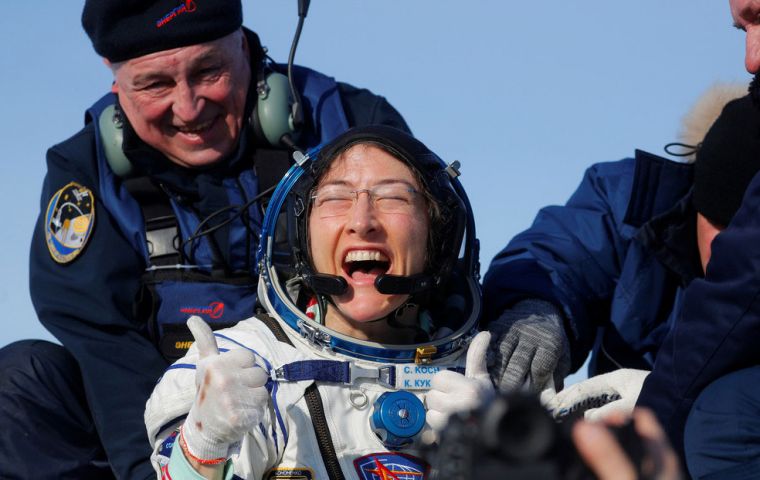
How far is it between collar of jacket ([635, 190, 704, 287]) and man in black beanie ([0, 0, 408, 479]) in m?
1.13

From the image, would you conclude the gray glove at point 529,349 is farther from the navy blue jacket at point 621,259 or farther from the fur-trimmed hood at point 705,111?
the fur-trimmed hood at point 705,111

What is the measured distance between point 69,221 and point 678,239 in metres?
2.32

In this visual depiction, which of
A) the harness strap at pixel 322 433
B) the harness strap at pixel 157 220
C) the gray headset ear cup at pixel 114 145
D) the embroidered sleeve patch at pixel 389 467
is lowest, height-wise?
the embroidered sleeve patch at pixel 389 467

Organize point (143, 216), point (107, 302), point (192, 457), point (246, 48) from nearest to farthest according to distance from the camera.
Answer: point (192, 457) → point (107, 302) → point (143, 216) → point (246, 48)

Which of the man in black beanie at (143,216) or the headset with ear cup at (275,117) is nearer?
the man in black beanie at (143,216)

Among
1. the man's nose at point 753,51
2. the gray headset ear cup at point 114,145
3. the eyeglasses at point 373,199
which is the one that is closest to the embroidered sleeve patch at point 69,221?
the gray headset ear cup at point 114,145

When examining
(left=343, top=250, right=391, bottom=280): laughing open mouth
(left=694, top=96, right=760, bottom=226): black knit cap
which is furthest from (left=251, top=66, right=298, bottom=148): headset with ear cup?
(left=694, top=96, right=760, bottom=226): black knit cap

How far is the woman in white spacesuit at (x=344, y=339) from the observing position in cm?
303

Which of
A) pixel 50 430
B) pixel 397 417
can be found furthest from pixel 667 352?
pixel 50 430

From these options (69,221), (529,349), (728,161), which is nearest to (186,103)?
(69,221)

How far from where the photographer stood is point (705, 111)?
476 centimetres

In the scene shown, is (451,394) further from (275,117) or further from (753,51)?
(275,117)

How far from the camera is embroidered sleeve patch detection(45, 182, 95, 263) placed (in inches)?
178

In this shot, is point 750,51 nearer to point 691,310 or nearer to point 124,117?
point 691,310
